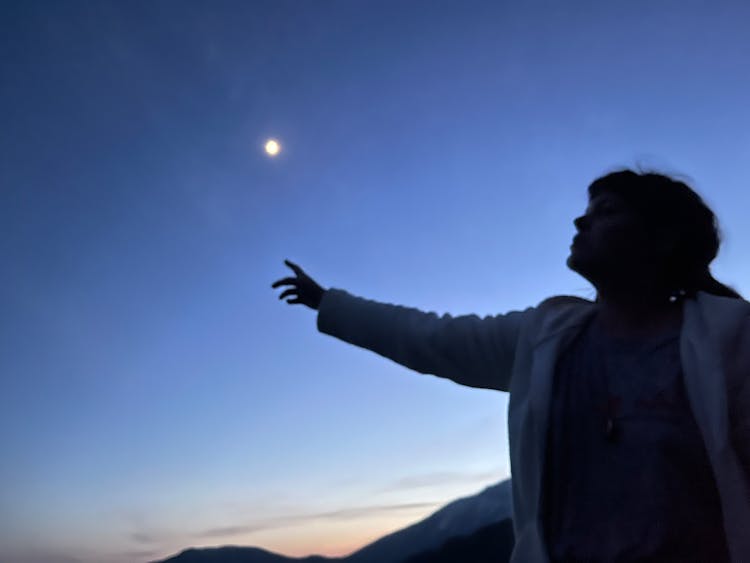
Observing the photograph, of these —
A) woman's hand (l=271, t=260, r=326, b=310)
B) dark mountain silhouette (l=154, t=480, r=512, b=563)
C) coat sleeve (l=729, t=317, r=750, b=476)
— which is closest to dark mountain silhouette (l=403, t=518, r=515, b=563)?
dark mountain silhouette (l=154, t=480, r=512, b=563)

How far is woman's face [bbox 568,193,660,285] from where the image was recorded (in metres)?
2.55

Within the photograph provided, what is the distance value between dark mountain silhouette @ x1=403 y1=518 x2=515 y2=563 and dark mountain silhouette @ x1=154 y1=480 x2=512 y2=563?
0.66 ft

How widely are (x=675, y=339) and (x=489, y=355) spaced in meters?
0.70

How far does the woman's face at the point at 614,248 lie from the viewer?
8.37ft

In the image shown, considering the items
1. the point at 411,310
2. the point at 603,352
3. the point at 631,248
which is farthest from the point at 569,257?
the point at 411,310

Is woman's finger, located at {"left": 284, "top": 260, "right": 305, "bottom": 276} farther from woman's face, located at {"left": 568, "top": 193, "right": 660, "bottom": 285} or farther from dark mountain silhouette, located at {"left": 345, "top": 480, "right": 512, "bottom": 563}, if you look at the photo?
dark mountain silhouette, located at {"left": 345, "top": 480, "right": 512, "bottom": 563}

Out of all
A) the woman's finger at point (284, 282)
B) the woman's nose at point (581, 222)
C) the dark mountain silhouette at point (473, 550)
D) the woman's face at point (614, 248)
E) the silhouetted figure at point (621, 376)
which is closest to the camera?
the silhouetted figure at point (621, 376)

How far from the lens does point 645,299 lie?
2.54m

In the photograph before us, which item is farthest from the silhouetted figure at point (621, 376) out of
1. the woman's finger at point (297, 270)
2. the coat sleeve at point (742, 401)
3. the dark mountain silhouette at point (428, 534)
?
the dark mountain silhouette at point (428, 534)

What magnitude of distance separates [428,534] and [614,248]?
24926 millimetres

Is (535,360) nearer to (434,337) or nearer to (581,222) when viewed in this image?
(434,337)

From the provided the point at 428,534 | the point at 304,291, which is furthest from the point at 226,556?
the point at 304,291

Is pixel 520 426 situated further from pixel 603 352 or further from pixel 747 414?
pixel 747 414

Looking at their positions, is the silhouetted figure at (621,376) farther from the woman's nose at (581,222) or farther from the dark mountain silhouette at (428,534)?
the dark mountain silhouette at (428,534)
